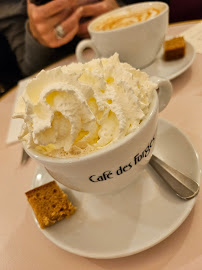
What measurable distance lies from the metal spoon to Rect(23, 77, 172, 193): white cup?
73 mm

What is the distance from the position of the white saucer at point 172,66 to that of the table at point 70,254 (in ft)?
0.12

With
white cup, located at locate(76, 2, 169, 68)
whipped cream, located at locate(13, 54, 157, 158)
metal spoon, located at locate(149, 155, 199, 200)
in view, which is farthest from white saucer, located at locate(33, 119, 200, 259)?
white cup, located at locate(76, 2, 169, 68)

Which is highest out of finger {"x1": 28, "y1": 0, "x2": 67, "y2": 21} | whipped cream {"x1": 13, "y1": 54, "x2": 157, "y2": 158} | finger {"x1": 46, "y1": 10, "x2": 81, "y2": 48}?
whipped cream {"x1": 13, "y1": 54, "x2": 157, "y2": 158}

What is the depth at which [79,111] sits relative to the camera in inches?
18.6

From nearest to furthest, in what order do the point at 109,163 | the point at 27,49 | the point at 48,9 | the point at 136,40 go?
the point at 109,163, the point at 136,40, the point at 48,9, the point at 27,49

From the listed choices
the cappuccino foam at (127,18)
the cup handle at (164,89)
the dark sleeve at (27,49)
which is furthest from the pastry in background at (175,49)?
the dark sleeve at (27,49)

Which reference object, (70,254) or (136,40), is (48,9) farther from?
(70,254)

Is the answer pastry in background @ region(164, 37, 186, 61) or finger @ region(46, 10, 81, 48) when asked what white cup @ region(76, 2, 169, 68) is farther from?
finger @ region(46, 10, 81, 48)

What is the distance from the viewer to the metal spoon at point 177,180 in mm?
505

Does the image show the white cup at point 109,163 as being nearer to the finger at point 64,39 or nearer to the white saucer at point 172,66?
the white saucer at point 172,66

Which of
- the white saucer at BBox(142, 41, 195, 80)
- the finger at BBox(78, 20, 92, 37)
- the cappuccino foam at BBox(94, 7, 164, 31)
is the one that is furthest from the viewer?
the finger at BBox(78, 20, 92, 37)

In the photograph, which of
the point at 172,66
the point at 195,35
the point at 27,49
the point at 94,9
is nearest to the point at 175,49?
the point at 172,66

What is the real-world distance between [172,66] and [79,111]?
636 mm

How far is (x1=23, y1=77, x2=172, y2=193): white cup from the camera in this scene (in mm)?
438
